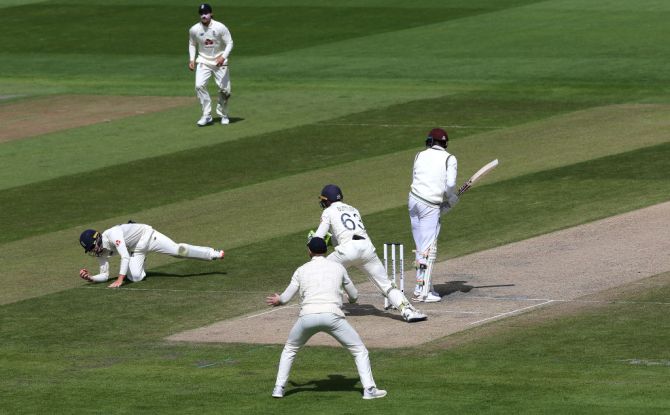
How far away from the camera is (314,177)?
3017 centimetres

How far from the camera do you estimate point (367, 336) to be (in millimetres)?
19000

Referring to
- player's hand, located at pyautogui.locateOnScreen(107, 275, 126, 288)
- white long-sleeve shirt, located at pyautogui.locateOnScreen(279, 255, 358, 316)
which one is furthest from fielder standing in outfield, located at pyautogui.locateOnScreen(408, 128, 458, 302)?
player's hand, located at pyautogui.locateOnScreen(107, 275, 126, 288)

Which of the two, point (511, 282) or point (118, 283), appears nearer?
point (511, 282)

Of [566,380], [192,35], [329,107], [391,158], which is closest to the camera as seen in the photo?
[566,380]

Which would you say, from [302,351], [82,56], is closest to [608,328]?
[302,351]

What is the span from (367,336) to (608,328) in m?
3.06

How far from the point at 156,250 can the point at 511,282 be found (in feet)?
A: 18.6

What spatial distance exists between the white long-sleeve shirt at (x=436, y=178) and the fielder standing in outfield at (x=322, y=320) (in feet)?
15.1

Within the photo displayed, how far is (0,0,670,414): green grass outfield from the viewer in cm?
1697

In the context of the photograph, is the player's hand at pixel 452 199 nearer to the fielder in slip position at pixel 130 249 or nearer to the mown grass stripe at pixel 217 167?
the fielder in slip position at pixel 130 249

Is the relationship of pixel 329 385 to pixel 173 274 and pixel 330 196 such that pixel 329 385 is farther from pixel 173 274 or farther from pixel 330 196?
pixel 173 274

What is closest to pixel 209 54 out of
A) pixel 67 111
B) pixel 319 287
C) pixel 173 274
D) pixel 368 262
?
pixel 67 111

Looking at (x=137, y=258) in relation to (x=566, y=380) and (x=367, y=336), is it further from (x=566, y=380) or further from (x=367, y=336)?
(x=566, y=380)

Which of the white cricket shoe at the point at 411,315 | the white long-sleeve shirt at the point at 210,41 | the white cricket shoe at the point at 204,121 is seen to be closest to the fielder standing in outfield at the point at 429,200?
the white cricket shoe at the point at 411,315
